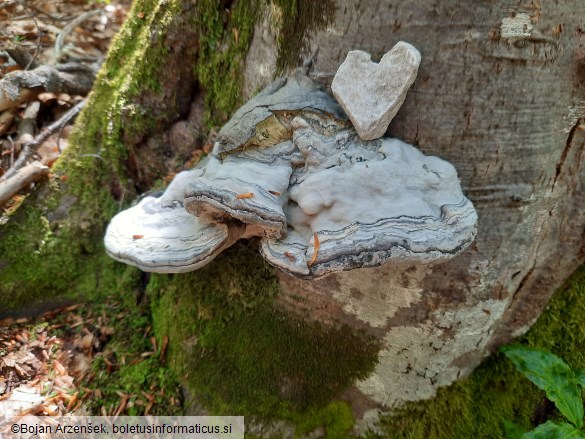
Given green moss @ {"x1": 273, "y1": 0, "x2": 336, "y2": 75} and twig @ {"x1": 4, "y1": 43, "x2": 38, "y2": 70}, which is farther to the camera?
twig @ {"x1": 4, "y1": 43, "x2": 38, "y2": 70}

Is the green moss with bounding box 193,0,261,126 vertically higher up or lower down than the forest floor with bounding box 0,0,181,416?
higher up

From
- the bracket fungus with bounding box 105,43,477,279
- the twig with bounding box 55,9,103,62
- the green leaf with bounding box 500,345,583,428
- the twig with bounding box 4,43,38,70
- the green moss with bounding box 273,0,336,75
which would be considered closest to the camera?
the bracket fungus with bounding box 105,43,477,279

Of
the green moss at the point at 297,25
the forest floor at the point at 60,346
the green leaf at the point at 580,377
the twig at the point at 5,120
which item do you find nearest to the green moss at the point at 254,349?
the forest floor at the point at 60,346

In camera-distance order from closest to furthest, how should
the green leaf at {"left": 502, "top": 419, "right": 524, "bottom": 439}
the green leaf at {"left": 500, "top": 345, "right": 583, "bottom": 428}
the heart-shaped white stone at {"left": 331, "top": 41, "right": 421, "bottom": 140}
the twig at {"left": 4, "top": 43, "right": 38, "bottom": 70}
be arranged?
the heart-shaped white stone at {"left": 331, "top": 41, "right": 421, "bottom": 140}, the green leaf at {"left": 500, "top": 345, "right": 583, "bottom": 428}, the green leaf at {"left": 502, "top": 419, "right": 524, "bottom": 439}, the twig at {"left": 4, "top": 43, "right": 38, "bottom": 70}

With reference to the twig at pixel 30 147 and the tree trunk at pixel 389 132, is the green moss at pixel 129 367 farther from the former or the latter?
the twig at pixel 30 147

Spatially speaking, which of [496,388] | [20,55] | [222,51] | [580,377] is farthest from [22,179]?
[580,377]

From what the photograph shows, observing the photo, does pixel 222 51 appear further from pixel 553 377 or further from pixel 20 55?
pixel 20 55

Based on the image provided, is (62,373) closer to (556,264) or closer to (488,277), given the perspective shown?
(488,277)

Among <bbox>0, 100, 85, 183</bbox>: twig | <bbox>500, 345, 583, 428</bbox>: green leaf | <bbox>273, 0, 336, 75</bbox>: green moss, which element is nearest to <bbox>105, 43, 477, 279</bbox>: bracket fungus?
<bbox>273, 0, 336, 75</bbox>: green moss

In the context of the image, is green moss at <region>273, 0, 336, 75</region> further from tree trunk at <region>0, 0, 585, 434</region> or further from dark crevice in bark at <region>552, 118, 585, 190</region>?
dark crevice in bark at <region>552, 118, 585, 190</region>

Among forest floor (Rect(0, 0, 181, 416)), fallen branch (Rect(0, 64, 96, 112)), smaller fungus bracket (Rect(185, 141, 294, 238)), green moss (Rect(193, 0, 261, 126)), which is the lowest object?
forest floor (Rect(0, 0, 181, 416))
